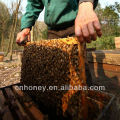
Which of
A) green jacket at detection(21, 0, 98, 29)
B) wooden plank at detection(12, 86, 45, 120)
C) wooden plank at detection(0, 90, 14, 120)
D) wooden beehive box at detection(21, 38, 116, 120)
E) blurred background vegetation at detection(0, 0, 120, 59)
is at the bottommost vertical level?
wooden plank at detection(0, 90, 14, 120)

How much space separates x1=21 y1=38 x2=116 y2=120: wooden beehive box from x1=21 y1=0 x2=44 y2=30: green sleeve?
0.63m

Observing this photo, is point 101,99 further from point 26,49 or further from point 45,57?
point 26,49

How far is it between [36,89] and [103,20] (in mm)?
12055

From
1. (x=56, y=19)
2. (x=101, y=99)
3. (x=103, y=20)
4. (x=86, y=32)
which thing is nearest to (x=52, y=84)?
(x=101, y=99)

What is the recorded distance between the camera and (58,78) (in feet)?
3.40

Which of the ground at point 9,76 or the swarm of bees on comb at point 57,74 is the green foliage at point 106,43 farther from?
the swarm of bees on comb at point 57,74

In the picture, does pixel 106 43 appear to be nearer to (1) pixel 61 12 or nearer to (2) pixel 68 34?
(2) pixel 68 34

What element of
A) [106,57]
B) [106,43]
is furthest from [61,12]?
[106,43]

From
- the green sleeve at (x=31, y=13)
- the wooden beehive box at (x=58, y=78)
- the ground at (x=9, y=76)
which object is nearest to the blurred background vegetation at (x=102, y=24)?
the ground at (x=9, y=76)

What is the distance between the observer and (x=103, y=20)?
450 inches

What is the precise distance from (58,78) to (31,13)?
146 centimetres

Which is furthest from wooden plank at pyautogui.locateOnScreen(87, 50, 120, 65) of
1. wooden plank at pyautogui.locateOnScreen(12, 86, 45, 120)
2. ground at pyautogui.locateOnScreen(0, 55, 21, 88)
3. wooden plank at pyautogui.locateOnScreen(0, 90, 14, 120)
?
ground at pyautogui.locateOnScreen(0, 55, 21, 88)

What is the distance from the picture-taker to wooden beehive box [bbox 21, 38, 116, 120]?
35.5 inches

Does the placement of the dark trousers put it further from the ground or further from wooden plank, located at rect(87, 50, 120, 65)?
the ground
